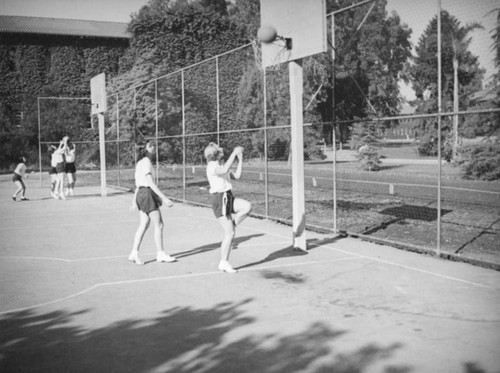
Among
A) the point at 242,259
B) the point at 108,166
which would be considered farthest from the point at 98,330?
the point at 108,166

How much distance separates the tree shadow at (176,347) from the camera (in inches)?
183

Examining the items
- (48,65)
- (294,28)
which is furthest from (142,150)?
(48,65)

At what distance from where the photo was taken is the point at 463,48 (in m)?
8.32

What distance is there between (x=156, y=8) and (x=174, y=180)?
100 ft

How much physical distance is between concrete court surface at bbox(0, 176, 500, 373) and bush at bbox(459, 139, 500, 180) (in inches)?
464

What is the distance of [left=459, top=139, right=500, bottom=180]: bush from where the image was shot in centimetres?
2008

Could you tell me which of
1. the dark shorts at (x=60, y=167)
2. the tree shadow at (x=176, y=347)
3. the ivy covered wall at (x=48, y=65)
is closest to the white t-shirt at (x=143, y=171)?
the tree shadow at (x=176, y=347)

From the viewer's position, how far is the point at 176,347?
513cm

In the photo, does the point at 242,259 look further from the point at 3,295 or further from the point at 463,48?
the point at 463,48

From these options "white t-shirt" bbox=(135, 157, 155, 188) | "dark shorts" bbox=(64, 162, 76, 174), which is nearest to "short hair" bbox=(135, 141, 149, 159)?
"white t-shirt" bbox=(135, 157, 155, 188)

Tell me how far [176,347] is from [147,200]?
154 inches

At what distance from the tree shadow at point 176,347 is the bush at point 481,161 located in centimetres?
1591

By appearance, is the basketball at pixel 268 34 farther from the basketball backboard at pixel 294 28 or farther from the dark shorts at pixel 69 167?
the dark shorts at pixel 69 167

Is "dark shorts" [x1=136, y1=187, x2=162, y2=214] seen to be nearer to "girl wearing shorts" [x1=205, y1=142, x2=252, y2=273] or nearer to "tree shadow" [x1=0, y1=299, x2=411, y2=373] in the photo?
"girl wearing shorts" [x1=205, y1=142, x2=252, y2=273]
